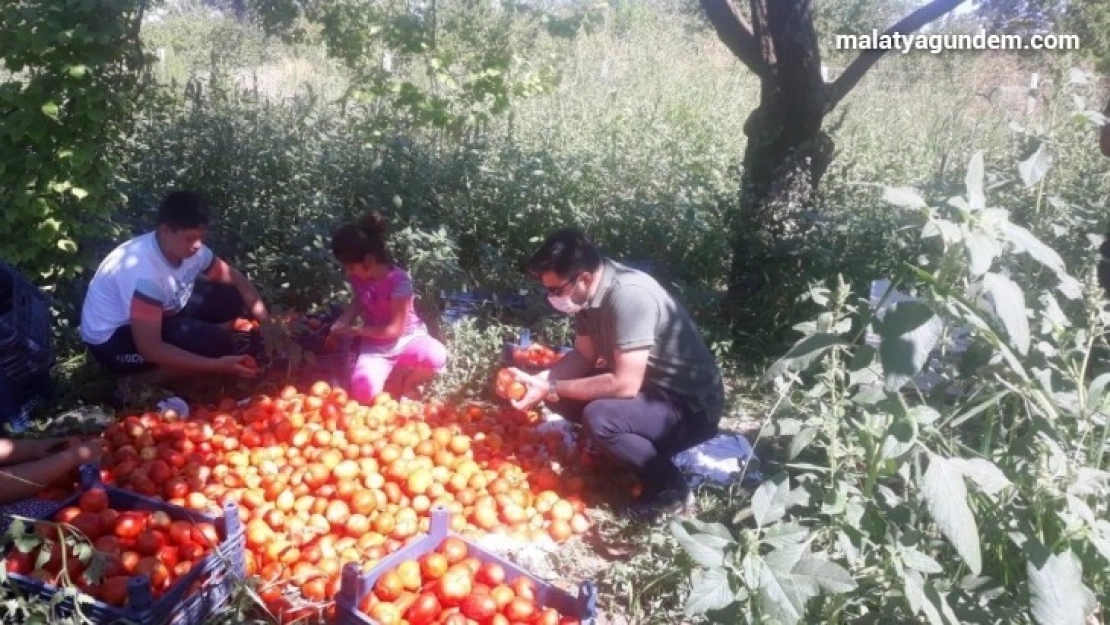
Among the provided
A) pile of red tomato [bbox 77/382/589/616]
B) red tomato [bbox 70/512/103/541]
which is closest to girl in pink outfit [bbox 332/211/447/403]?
pile of red tomato [bbox 77/382/589/616]

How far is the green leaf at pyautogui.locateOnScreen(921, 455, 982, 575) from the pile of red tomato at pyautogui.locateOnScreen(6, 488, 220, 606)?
78.1 inches

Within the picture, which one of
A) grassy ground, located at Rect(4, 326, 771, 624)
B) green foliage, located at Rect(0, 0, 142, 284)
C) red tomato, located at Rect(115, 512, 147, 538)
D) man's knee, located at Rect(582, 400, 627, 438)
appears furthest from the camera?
green foliage, located at Rect(0, 0, 142, 284)

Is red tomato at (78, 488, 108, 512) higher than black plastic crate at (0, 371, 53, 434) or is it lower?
higher

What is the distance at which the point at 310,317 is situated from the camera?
4.61 metres

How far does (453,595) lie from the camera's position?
2.43 metres

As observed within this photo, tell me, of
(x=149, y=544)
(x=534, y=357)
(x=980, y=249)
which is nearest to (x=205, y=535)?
(x=149, y=544)

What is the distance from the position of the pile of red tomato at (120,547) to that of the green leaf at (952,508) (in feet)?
6.50

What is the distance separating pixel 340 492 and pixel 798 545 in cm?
196

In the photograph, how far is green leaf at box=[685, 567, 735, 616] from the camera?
5.16 feet

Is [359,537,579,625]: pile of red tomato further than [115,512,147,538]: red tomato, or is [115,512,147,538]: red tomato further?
[115,512,147,538]: red tomato

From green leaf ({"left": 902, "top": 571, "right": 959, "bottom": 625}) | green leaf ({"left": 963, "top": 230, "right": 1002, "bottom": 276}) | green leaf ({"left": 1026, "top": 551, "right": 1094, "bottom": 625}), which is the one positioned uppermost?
green leaf ({"left": 963, "top": 230, "right": 1002, "bottom": 276})

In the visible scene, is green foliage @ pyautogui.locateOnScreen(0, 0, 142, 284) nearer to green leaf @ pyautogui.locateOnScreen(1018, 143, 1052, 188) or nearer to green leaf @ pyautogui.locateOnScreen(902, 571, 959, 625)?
green leaf @ pyautogui.locateOnScreen(1018, 143, 1052, 188)

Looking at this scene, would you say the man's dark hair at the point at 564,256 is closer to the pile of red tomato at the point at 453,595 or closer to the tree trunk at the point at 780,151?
the pile of red tomato at the point at 453,595

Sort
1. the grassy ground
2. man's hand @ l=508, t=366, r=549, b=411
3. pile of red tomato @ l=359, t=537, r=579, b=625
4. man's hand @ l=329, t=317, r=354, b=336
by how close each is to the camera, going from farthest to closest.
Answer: man's hand @ l=329, t=317, r=354, b=336
man's hand @ l=508, t=366, r=549, b=411
the grassy ground
pile of red tomato @ l=359, t=537, r=579, b=625
